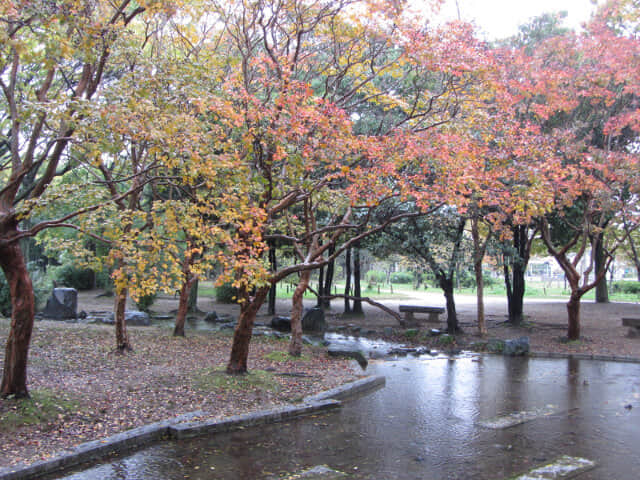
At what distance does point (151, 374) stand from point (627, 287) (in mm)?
42623

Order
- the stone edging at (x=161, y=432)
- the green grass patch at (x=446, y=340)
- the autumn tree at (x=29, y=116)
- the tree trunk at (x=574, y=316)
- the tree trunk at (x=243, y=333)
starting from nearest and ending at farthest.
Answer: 1. the stone edging at (x=161, y=432)
2. the autumn tree at (x=29, y=116)
3. the tree trunk at (x=243, y=333)
4. the tree trunk at (x=574, y=316)
5. the green grass patch at (x=446, y=340)

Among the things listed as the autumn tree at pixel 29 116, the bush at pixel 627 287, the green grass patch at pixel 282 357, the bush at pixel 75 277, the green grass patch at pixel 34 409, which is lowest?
the green grass patch at pixel 282 357

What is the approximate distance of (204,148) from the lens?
689 centimetres

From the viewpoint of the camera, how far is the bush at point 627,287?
Answer: 4106 centimetres

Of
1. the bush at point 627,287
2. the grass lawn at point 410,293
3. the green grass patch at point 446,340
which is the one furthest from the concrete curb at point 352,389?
the bush at point 627,287

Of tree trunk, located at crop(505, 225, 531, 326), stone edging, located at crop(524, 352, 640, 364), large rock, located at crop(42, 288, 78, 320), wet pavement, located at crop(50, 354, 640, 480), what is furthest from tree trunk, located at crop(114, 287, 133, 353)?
tree trunk, located at crop(505, 225, 531, 326)

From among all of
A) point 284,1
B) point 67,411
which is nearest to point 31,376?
point 67,411

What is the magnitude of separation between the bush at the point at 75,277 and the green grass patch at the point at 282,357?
2583cm

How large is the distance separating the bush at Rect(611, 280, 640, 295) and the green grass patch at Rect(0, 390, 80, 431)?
44.2 meters

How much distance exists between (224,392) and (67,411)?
8.21ft

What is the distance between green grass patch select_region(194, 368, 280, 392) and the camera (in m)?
8.98

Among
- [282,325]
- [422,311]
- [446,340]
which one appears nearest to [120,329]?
[282,325]

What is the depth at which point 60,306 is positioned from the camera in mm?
18656

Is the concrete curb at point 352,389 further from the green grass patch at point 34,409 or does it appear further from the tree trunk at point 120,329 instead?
the tree trunk at point 120,329
